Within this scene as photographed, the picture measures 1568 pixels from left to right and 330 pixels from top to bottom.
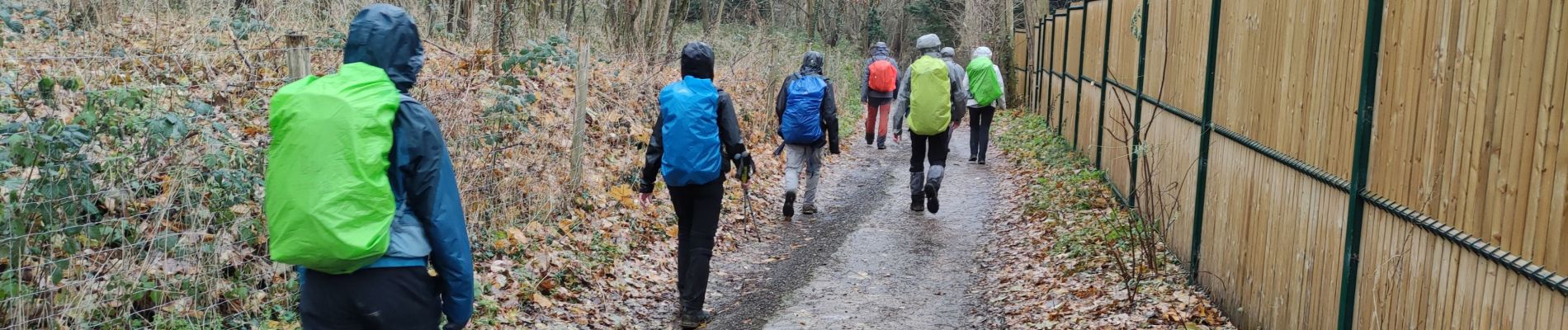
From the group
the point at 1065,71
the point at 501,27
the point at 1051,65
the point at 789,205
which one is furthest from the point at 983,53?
the point at 501,27

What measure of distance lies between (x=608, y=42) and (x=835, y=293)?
8.64 meters

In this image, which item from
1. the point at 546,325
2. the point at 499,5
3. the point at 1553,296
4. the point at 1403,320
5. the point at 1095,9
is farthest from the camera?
the point at 1095,9

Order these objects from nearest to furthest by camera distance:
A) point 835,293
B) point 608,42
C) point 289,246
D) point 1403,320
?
point 289,246
point 1403,320
point 835,293
point 608,42

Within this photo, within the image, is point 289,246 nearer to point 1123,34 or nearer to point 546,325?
point 546,325

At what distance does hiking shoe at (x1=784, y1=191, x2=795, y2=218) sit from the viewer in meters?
10.2

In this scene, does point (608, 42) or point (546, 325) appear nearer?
point (546, 325)

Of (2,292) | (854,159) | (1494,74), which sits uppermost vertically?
(1494,74)

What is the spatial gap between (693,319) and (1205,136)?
3297mm

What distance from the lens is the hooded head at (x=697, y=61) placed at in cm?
623

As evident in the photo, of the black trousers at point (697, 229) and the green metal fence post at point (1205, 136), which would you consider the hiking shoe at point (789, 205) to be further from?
the green metal fence post at point (1205, 136)

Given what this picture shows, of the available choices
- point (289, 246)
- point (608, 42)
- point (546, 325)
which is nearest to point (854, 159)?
point (608, 42)

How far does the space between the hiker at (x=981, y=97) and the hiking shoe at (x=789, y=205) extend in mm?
4090

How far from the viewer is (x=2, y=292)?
4.07 m

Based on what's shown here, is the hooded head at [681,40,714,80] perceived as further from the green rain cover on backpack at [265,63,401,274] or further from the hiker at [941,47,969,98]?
the hiker at [941,47,969,98]
